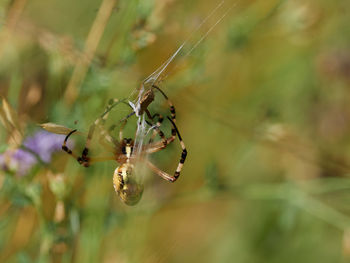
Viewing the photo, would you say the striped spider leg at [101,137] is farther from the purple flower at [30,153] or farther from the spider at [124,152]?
the purple flower at [30,153]

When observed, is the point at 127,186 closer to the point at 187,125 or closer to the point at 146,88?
the point at 146,88

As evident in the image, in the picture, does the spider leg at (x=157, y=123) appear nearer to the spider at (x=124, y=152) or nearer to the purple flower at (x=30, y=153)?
the spider at (x=124, y=152)

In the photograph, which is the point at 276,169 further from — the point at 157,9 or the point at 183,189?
the point at 157,9

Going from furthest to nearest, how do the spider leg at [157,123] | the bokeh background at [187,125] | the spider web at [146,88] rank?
the bokeh background at [187,125]
the spider leg at [157,123]
the spider web at [146,88]

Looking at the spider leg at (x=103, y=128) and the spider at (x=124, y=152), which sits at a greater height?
the spider leg at (x=103, y=128)

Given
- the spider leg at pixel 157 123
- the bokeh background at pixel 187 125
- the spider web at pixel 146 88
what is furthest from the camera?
the bokeh background at pixel 187 125

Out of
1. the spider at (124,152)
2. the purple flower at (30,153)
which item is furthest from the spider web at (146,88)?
the purple flower at (30,153)

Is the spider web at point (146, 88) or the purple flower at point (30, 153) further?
the purple flower at point (30, 153)

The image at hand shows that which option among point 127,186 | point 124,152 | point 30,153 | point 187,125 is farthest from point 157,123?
point 187,125

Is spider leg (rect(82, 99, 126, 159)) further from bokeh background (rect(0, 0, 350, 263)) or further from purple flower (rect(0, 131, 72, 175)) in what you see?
purple flower (rect(0, 131, 72, 175))
